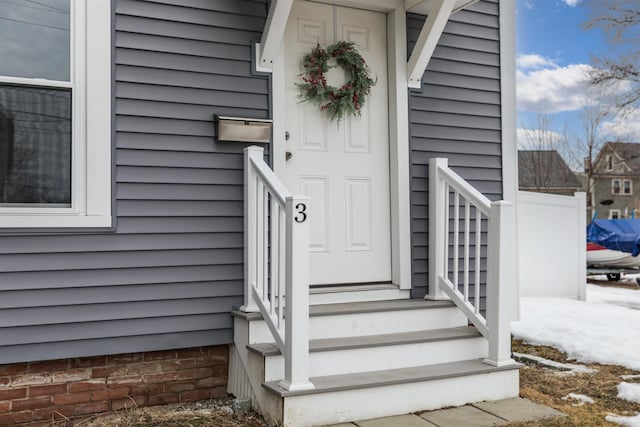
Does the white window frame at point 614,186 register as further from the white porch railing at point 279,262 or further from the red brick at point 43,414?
the red brick at point 43,414

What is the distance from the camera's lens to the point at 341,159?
13.1 ft

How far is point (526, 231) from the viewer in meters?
7.92

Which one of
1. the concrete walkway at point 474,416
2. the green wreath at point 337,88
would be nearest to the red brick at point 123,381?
the concrete walkway at point 474,416

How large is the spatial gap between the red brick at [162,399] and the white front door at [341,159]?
1.09 meters

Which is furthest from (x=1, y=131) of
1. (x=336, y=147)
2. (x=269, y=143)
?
(x=336, y=147)

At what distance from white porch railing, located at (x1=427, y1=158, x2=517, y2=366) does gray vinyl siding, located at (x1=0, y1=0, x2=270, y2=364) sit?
51.4 inches

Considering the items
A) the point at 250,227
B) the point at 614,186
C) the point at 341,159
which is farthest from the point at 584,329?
the point at 614,186

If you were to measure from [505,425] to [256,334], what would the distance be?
4.45 ft

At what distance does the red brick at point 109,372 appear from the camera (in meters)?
3.30

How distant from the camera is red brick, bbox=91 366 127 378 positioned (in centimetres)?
330

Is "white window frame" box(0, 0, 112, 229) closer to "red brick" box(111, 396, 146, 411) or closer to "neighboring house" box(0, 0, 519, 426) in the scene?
"neighboring house" box(0, 0, 519, 426)

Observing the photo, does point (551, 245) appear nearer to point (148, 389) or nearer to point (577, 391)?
point (577, 391)

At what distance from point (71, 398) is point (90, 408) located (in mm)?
115

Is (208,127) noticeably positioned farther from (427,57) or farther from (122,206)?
(427,57)
